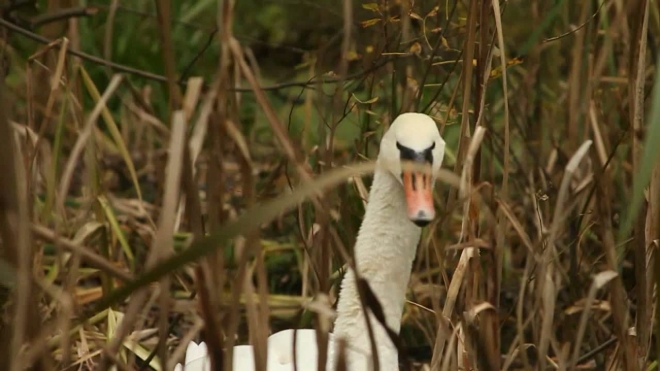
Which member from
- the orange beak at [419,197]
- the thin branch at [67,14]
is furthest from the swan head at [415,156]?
the thin branch at [67,14]

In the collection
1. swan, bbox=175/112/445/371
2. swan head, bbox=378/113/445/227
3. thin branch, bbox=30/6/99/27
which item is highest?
thin branch, bbox=30/6/99/27

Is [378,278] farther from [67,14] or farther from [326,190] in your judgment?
[67,14]

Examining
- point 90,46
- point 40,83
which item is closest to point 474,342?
point 40,83

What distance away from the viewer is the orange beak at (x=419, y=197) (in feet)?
7.20

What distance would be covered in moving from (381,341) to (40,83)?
5.02 ft

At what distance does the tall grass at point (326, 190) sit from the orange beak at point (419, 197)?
0.09 m

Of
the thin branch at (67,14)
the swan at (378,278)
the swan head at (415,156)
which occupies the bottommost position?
the swan at (378,278)

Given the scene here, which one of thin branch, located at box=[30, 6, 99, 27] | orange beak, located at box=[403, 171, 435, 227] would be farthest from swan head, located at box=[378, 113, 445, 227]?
thin branch, located at box=[30, 6, 99, 27]

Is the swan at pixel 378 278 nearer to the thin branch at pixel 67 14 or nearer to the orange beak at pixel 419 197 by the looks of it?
the orange beak at pixel 419 197

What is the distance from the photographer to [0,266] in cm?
150

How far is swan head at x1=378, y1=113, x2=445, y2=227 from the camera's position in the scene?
7.25ft

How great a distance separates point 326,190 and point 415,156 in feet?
1.70

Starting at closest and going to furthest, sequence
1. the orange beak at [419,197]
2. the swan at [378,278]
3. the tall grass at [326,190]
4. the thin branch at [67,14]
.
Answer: the tall grass at [326,190] → the orange beak at [419,197] → the swan at [378,278] → the thin branch at [67,14]

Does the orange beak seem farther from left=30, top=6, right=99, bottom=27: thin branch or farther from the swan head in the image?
left=30, top=6, right=99, bottom=27: thin branch
